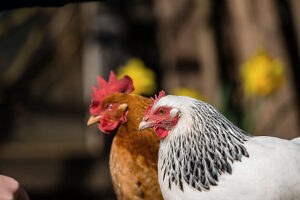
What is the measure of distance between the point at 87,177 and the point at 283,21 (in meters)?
2.02

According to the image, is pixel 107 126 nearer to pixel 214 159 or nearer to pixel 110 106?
pixel 110 106

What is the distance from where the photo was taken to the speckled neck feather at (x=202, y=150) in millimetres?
759

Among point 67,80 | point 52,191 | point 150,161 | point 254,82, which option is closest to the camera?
point 150,161

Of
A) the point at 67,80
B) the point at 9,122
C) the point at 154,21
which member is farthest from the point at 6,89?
the point at 154,21

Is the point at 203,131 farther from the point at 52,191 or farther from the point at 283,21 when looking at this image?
the point at 52,191

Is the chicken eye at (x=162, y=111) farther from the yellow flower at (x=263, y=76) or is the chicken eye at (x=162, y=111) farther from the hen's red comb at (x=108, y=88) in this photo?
the yellow flower at (x=263, y=76)

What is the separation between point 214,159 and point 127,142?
365mm

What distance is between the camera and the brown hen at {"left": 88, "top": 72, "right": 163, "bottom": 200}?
981 millimetres

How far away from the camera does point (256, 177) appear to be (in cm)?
73

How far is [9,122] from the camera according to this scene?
2725 millimetres

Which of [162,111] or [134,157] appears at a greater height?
[162,111]

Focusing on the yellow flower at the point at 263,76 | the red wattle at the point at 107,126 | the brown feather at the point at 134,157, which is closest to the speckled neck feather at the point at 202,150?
the brown feather at the point at 134,157

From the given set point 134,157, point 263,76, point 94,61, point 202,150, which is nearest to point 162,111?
point 202,150

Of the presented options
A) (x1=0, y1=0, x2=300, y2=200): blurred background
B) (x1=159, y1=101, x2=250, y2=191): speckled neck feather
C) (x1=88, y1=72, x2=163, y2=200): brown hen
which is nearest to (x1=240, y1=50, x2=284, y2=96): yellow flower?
(x1=0, y1=0, x2=300, y2=200): blurred background
